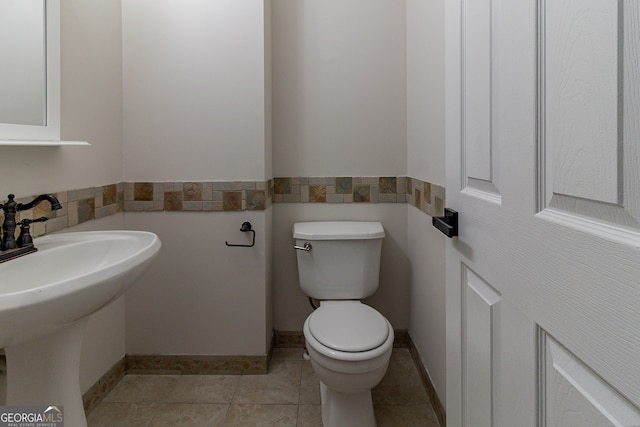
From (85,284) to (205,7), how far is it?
1.65m

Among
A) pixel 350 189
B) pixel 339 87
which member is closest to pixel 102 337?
pixel 350 189

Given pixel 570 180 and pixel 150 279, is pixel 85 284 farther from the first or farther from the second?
pixel 150 279

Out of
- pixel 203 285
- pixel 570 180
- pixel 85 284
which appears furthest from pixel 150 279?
pixel 570 180

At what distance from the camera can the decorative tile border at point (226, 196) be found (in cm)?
160

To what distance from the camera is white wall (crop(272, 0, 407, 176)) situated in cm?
226

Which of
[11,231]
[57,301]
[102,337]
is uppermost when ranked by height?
[11,231]

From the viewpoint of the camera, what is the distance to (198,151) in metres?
2.05

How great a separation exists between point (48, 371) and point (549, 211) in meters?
1.23

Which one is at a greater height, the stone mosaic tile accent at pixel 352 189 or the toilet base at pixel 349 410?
the stone mosaic tile accent at pixel 352 189

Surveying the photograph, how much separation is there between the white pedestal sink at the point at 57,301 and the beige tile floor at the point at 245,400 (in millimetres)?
656

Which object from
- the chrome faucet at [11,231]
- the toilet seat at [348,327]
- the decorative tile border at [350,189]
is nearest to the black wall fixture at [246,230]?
the decorative tile border at [350,189]

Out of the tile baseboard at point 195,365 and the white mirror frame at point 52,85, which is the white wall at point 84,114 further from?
the tile baseboard at point 195,365

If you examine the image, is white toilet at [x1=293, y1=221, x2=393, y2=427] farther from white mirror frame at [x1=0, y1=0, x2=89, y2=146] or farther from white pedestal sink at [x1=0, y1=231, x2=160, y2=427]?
white mirror frame at [x1=0, y1=0, x2=89, y2=146]

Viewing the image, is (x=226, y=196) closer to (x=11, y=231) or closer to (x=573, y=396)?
(x=11, y=231)
